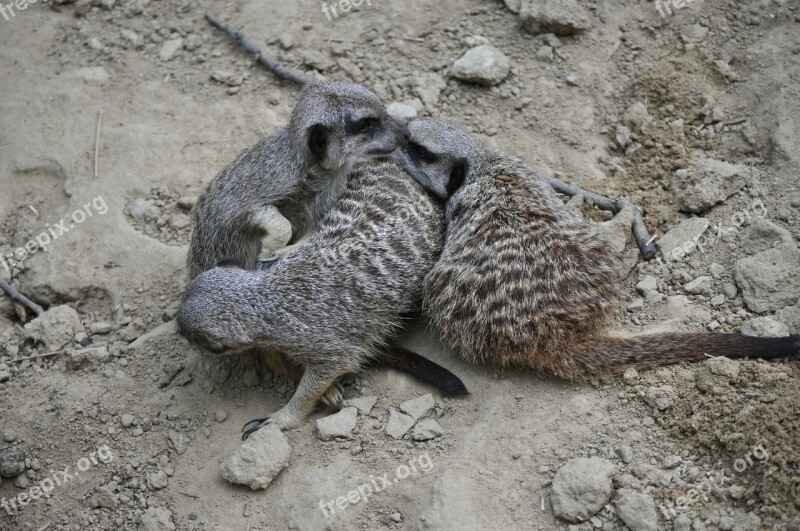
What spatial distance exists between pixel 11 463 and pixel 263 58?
296 cm

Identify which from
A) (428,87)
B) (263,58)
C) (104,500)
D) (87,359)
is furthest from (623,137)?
(104,500)

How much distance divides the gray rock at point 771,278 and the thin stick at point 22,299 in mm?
3823

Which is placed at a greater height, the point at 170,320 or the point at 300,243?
the point at 300,243

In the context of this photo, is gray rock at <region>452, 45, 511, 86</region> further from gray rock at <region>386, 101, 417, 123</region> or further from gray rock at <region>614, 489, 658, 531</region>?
gray rock at <region>614, 489, 658, 531</region>

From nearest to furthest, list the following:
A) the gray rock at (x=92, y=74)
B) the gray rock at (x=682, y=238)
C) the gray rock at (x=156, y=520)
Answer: the gray rock at (x=156, y=520) → the gray rock at (x=682, y=238) → the gray rock at (x=92, y=74)

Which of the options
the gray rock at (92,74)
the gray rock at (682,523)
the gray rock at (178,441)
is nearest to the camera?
the gray rock at (682,523)

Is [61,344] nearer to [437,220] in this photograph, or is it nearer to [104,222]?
[104,222]

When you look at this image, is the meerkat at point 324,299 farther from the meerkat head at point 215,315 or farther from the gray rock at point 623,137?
the gray rock at point 623,137

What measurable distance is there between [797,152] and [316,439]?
281 centimetres

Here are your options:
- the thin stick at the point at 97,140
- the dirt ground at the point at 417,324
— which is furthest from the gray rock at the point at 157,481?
the thin stick at the point at 97,140

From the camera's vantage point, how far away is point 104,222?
15.5 ft

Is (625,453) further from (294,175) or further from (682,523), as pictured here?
(294,175)

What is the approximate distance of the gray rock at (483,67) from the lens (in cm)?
482

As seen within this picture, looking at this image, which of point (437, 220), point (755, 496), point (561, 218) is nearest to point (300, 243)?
point (437, 220)
